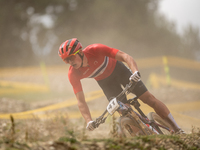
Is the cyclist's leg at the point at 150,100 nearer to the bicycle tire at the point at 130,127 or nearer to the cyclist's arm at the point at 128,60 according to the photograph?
the cyclist's arm at the point at 128,60

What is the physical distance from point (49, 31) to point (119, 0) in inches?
357

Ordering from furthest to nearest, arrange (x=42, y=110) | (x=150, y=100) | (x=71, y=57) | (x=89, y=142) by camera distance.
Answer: (x=42, y=110) → (x=150, y=100) → (x=71, y=57) → (x=89, y=142)

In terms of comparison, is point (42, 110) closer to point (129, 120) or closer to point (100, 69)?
point (100, 69)

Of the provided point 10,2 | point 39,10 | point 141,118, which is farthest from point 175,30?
point 141,118

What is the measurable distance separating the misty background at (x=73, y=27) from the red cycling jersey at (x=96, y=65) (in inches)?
845

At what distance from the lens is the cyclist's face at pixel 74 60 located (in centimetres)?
474

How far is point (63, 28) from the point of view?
2905cm

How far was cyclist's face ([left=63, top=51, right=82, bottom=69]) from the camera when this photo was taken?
4743 mm

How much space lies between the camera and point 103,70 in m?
5.12

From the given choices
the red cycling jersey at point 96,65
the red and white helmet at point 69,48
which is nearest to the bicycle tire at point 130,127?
the red cycling jersey at point 96,65

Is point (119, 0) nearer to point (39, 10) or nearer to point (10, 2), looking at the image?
point (39, 10)

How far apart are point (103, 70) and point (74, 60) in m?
0.68

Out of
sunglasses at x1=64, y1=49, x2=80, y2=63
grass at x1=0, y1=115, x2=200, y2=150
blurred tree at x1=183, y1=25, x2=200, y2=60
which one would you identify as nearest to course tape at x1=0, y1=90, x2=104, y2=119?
sunglasses at x1=64, y1=49, x2=80, y2=63

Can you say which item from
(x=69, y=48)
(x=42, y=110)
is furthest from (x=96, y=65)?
(x=42, y=110)
